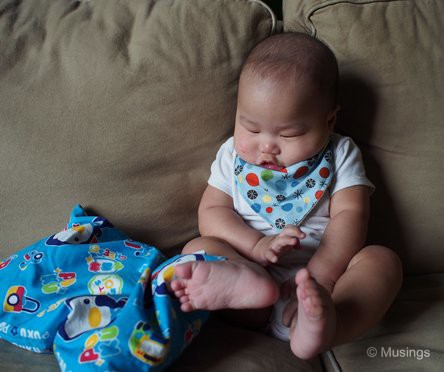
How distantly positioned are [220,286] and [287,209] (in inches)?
12.8

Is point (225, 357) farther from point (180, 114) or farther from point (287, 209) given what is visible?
point (180, 114)

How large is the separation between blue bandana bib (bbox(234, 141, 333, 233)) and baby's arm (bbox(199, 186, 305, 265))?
2.1 inches

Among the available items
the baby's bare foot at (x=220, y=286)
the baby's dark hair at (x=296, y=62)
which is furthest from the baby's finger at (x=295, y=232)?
the baby's dark hair at (x=296, y=62)

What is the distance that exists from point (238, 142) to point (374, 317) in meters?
0.47

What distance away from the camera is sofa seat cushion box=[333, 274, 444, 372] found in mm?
1002

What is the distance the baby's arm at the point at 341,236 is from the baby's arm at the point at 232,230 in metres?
0.11

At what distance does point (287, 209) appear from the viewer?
1188mm

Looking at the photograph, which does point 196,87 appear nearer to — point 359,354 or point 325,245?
point 325,245

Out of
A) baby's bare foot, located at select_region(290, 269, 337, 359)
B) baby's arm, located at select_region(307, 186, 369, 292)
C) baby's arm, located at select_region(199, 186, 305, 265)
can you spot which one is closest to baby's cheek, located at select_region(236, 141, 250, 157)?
baby's arm, located at select_region(199, 186, 305, 265)

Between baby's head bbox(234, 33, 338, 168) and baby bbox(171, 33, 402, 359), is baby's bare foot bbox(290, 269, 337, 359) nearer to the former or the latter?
baby bbox(171, 33, 402, 359)

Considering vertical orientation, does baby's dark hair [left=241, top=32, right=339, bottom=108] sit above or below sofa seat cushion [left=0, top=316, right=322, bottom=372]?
above

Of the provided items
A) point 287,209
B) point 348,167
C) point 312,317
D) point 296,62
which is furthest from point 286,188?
point 312,317

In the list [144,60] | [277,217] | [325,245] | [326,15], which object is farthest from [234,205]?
[326,15]

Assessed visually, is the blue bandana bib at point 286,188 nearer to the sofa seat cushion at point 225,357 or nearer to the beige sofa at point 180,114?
the beige sofa at point 180,114
